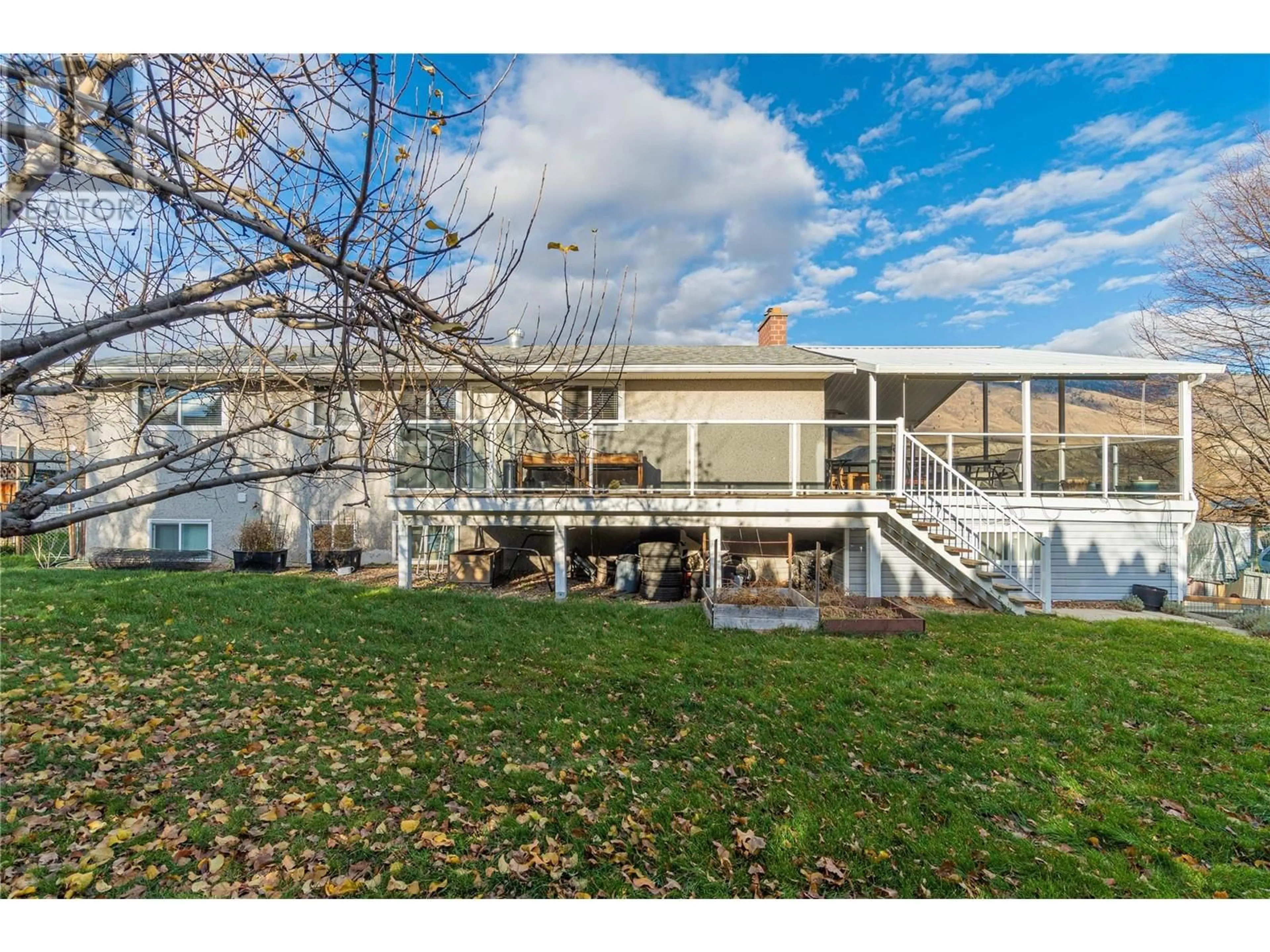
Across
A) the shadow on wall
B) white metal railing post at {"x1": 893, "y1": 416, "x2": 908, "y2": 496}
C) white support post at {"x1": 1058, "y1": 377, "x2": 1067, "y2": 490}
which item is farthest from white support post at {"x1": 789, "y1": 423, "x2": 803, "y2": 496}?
white support post at {"x1": 1058, "y1": 377, "x2": 1067, "y2": 490}

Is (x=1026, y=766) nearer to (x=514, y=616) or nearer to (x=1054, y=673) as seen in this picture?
(x=1054, y=673)

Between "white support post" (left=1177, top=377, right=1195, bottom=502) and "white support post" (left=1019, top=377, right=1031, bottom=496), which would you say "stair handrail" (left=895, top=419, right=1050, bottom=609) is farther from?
"white support post" (left=1177, top=377, right=1195, bottom=502)

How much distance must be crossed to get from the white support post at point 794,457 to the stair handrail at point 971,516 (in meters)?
1.45

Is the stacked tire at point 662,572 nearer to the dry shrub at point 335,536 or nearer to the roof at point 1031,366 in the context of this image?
the roof at point 1031,366

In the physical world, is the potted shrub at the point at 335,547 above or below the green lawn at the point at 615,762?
above

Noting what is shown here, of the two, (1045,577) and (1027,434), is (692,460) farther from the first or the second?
(1027,434)

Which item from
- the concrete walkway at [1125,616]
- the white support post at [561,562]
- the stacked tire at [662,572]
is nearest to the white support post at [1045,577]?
the concrete walkway at [1125,616]

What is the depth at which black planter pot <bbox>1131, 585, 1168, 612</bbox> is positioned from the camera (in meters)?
8.48

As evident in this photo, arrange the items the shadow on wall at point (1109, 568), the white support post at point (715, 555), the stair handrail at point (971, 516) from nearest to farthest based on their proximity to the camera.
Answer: the stair handrail at point (971, 516) → the white support post at point (715, 555) → the shadow on wall at point (1109, 568)

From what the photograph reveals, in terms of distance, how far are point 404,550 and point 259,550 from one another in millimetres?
3848

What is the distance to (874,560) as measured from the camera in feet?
27.7

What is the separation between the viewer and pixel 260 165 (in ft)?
7.89

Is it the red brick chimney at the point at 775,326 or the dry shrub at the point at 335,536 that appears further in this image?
the red brick chimney at the point at 775,326

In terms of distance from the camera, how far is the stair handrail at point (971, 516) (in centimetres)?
784
